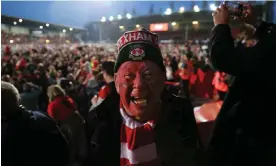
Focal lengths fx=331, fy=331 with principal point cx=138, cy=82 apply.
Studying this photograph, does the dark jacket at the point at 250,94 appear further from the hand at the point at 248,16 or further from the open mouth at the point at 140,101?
the open mouth at the point at 140,101

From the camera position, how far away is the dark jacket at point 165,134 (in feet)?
6.09

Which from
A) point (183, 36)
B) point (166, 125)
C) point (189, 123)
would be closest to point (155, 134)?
point (166, 125)

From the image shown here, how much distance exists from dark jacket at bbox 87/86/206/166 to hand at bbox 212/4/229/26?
0.51 m

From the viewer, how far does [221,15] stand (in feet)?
6.29

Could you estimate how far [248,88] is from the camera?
6.12 ft

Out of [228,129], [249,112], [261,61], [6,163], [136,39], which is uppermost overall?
[136,39]

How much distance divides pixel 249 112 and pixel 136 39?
0.76m

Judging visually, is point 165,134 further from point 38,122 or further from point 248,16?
point 38,122

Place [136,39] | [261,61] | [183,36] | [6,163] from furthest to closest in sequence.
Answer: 1. [183,36]
2. [6,163]
3. [136,39]
4. [261,61]

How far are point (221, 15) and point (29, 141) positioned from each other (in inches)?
61.4

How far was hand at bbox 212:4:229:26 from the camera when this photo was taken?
6.24ft

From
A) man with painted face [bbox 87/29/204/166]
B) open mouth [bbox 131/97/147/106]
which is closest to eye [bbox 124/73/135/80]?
man with painted face [bbox 87/29/204/166]

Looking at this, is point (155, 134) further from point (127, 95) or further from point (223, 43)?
point (223, 43)

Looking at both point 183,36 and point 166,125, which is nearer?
point 166,125
